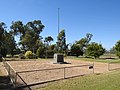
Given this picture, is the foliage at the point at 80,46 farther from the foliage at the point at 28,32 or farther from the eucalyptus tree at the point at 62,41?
the foliage at the point at 28,32

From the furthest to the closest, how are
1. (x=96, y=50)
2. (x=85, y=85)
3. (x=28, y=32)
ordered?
(x=28, y=32), (x=96, y=50), (x=85, y=85)

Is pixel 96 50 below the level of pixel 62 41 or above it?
below

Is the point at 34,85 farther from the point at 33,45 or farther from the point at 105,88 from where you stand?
the point at 33,45

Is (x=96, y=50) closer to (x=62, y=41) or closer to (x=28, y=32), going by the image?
(x=62, y=41)

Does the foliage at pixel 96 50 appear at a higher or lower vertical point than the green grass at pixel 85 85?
higher

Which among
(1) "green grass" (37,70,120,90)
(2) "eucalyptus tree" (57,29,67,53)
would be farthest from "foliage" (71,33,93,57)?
(1) "green grass" (37,70,120,90)

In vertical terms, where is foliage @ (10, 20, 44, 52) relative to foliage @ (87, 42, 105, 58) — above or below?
above

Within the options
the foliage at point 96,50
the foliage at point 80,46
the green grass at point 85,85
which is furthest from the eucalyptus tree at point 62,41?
the green grass at point 85,85

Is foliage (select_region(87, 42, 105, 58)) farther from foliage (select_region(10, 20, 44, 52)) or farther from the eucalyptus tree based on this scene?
Answer: foliage (select_region(10, 20, 44, 52))

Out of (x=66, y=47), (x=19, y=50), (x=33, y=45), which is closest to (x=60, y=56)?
(x=66, y=47)

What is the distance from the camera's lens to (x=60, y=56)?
26469mm

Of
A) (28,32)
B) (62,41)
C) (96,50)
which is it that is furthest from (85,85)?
(28,32)

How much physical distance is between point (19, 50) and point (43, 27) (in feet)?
42.4

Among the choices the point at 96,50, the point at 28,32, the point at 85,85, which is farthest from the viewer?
the point at 28,32
